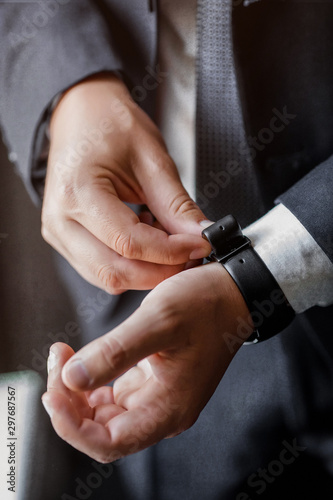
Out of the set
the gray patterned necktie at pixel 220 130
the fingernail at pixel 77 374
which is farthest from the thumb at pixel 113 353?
the gray patterned necktie at pixel 220 130

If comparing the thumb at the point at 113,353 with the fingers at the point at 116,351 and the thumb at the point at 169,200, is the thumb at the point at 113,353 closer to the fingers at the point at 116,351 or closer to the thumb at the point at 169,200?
the fingers at the point at 116,351

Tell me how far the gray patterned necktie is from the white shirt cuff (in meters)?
0.10

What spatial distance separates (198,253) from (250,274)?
0.17ft

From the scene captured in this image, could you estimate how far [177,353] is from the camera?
36cm

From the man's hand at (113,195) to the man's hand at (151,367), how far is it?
43mm

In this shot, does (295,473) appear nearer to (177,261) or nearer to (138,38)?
(177,261)

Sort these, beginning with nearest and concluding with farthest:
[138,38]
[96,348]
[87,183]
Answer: [96,348]
[87,183]
[138,38]

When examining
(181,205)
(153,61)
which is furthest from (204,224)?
(153,61)

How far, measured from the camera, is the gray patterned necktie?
49 cm

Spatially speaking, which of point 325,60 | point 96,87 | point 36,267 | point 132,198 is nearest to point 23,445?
point 36,267

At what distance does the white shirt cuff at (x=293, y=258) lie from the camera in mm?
410

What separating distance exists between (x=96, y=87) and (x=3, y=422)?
1.31ft

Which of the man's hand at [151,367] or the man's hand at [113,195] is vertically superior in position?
the man's hand at [113,195]

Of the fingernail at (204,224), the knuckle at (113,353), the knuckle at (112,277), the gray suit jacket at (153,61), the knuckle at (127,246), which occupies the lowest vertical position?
the knuckle at (112,277)
